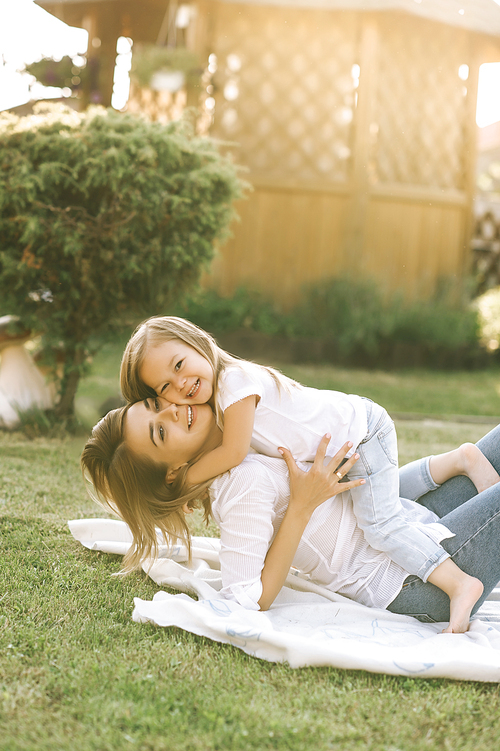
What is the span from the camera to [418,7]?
7.66m

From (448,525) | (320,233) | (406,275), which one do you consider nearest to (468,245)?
(406,275)

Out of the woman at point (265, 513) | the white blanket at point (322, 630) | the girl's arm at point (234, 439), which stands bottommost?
the white blanket at point (322, 630)

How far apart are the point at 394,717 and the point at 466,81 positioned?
8.46 m

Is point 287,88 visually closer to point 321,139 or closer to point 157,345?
point 321,139

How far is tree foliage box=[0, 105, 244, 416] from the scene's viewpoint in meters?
3.51

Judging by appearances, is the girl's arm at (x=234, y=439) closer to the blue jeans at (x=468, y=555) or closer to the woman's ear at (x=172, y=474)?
the woman's ear at (x=172, y=474)

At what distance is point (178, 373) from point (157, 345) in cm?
11

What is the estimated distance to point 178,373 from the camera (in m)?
1.91

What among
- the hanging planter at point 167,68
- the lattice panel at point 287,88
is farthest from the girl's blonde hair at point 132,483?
the lattice panel at point 287,88

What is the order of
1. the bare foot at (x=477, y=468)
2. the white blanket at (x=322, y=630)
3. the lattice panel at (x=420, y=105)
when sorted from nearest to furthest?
the white blanket at (x=322, y=630) → the bare foot at (x=477, y=468) → the lattice panel at (x=420, y=105)

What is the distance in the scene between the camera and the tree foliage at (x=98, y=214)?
3.51m

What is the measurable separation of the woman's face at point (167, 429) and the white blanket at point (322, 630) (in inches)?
15.3

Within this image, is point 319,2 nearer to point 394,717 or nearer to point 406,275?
point 406,275

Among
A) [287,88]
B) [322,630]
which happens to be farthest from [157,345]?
[287,88]
